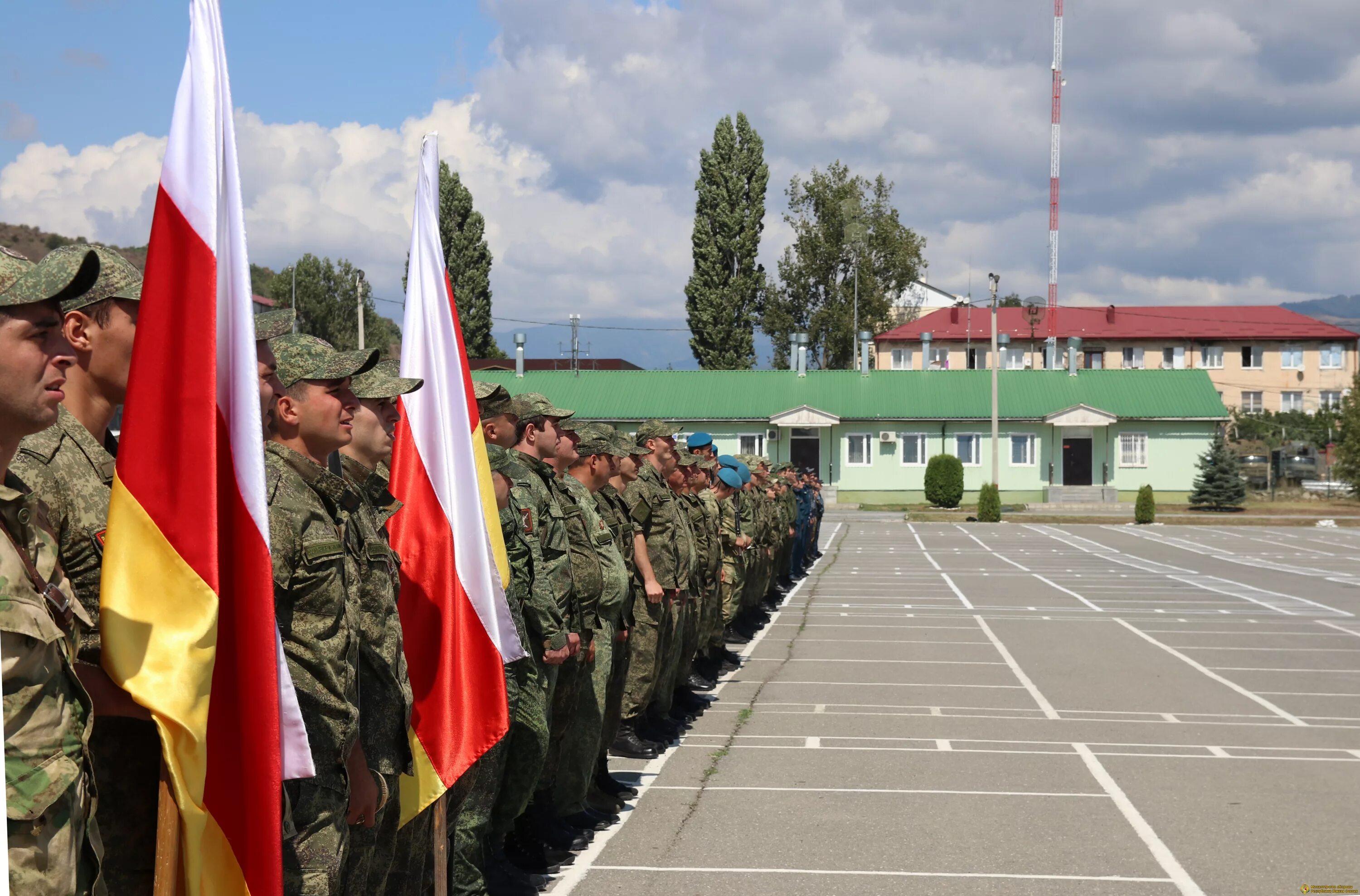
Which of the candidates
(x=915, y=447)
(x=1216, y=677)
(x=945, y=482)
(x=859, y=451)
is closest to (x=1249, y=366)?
(x=915, y=447)

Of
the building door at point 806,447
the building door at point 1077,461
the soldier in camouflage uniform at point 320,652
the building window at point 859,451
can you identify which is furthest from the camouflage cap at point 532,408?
the building door at point 1077,461

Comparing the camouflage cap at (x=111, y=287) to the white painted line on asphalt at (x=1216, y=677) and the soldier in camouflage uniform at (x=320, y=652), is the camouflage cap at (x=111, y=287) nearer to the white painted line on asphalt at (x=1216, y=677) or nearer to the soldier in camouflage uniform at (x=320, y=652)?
the soldier in camouflage uniform at (x=320, y=652)

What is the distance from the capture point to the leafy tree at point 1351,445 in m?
57.7

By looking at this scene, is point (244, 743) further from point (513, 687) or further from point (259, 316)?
point (513, 687)

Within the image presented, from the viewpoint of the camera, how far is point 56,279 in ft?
9.11

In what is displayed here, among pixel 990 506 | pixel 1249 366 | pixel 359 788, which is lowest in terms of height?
pixel 990 506

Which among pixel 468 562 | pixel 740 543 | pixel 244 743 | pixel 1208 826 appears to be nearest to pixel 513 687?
pixel 468 562

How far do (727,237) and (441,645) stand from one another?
6029cm

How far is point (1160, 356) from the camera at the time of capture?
289 feet

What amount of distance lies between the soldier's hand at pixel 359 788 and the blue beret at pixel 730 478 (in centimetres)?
1057

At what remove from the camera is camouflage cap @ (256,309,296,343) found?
13.8 feet

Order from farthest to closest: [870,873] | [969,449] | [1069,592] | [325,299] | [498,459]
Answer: [325,299] → [969,449] → [1069,592] → [870,873] → [498,459]

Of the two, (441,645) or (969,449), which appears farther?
(969,449)

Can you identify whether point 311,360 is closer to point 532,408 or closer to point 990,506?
point 532,408
